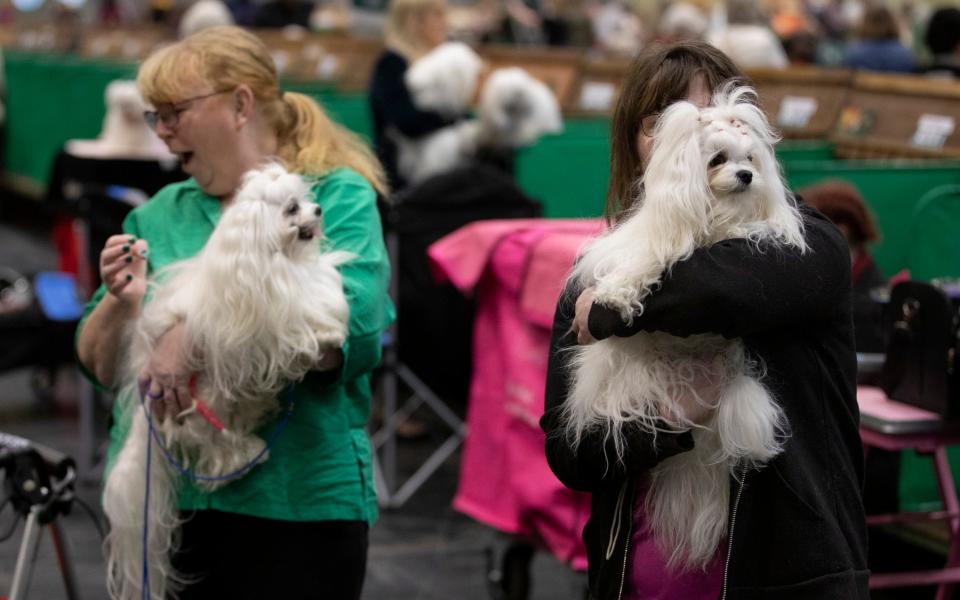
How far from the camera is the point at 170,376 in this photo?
253 centimetres

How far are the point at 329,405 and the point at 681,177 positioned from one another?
38.3 inches

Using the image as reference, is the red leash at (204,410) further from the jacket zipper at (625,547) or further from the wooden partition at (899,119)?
the wooden partition at (899,119)

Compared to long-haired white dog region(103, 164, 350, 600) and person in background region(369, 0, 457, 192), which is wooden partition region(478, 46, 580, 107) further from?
long-haired white dog region(103, 164, 350, 600)

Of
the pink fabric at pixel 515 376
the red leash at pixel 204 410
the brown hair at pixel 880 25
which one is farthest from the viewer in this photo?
the brown hair at pixel 880 25

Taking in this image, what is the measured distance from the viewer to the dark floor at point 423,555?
4805mm

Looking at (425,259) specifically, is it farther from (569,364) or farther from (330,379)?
(569,364)

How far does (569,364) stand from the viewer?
2.23 m

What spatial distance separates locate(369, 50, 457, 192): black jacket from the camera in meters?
7.19

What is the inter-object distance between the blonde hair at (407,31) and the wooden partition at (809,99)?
184 centimetres

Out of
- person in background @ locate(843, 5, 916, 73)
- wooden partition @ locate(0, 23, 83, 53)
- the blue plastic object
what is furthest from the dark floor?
wooden partition @ locate(0, 23, 83, 53)

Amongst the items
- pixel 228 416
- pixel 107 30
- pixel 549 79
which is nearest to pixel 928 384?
pixel 228 416

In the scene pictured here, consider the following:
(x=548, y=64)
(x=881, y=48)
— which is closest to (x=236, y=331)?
(x=548, y=64)

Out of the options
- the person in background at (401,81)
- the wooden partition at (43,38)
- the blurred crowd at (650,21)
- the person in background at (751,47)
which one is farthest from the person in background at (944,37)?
the wooden partition at (43,38)

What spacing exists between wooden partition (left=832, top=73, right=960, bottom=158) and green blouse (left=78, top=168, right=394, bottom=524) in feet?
12.2
